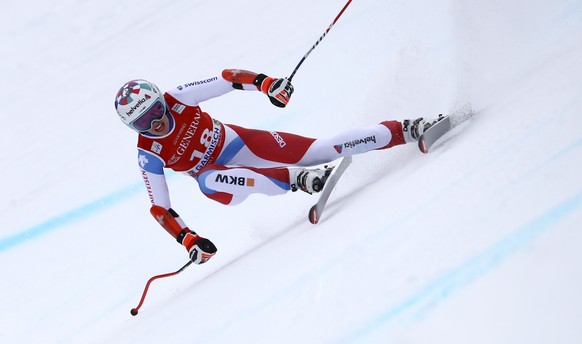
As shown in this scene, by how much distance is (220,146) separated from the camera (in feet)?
14.9

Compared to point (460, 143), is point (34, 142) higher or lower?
higher

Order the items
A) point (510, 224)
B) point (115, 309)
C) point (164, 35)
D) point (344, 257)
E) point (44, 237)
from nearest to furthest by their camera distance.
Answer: point (510, 224)
point (344, 257)
point (115, 309)
point (44, 237)
point (164, 35)

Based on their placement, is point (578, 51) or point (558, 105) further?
point (578, 51)

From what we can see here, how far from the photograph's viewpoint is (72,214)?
6.17 metres

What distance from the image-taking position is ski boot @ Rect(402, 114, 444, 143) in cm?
413

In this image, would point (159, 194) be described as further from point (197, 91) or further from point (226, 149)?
point (197, 91)

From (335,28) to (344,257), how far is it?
442 cm

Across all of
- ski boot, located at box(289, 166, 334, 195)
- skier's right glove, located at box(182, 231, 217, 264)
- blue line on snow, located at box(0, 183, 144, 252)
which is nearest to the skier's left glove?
ski boot, located at box(289, 166, 334, 195)

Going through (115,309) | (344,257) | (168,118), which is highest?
(168,118)

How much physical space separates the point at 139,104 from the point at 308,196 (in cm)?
152

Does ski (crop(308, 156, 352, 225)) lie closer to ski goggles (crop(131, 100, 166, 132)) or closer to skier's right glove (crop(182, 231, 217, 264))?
skier's right glove (crop(182, 231, 217, 264))

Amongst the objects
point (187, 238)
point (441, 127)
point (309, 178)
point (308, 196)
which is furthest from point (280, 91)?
point (308, 196)

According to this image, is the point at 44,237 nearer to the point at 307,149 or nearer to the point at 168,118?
the point at 168,118

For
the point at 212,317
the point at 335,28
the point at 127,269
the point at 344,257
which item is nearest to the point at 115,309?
the point at 127,269
